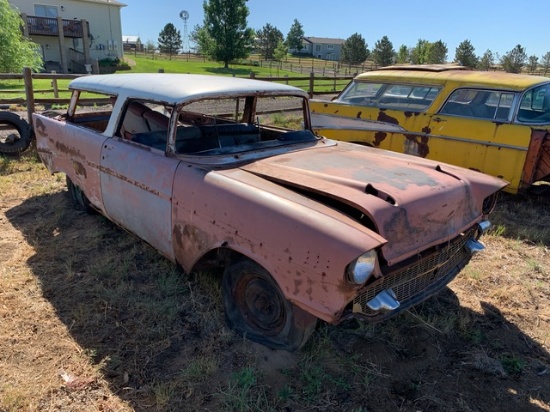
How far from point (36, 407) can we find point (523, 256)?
4.38 m

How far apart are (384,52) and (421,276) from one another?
5016cm

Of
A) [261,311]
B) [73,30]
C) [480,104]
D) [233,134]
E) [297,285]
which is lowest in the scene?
[261,311]

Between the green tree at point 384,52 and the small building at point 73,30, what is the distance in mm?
28178

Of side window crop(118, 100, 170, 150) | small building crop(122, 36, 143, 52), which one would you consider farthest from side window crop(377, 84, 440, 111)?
small building crop(122, 36, 143, 52)

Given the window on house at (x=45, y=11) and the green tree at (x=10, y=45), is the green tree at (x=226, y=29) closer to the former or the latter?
the window on house at (x=45, y=11)

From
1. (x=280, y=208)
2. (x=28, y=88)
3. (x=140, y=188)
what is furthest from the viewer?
(x=28, y=88)

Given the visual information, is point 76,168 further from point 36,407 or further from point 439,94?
point 439,94

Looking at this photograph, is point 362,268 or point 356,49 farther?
point 356,49

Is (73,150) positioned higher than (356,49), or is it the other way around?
(356,49)

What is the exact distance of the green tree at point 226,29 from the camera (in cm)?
4125

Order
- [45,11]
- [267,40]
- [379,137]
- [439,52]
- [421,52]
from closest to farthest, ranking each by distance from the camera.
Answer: [379,137], [45,11], [439,52], [421,52], [267,40]

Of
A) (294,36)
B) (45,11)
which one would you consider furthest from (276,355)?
(294,36)

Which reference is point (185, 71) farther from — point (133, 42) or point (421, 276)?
point (133, 42)

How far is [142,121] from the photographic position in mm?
4113
